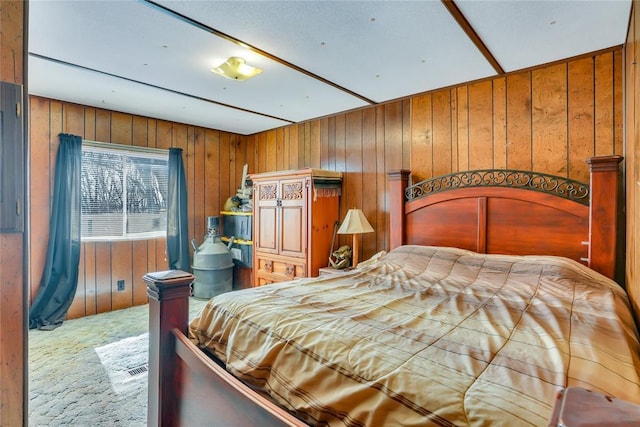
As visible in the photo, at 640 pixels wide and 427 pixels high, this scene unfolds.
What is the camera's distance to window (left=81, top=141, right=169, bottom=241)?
3773 mm

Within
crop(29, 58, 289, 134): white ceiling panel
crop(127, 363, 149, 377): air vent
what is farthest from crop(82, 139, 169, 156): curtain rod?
crop(127, 363, 149, 377): air vent

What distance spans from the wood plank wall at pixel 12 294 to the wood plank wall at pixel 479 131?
2827mm

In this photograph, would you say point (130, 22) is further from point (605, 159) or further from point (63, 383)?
point (605, 159)

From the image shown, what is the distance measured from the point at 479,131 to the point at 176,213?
3.66 metres

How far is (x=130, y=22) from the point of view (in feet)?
6.47

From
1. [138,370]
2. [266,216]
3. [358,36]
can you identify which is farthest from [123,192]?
[358,36]

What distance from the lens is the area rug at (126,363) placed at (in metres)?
2.29

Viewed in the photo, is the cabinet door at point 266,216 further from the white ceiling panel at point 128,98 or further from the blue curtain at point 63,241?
the blue curtain at point 63,241

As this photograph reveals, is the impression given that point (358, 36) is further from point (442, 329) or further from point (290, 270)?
point (290, 270)

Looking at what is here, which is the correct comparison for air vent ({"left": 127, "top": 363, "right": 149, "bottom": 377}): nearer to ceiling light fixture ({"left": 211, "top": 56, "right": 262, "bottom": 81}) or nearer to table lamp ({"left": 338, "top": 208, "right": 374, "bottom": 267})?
table lamp ({"left": 338, "top": 208, "right": 374, "bottom": 267})

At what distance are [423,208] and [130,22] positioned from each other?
2.52m

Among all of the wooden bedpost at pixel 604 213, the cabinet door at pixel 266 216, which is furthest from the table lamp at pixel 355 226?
the wooden bedpost at pixel 604 213

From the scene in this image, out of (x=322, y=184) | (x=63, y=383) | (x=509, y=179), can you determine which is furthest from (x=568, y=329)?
(x=63, y=383)

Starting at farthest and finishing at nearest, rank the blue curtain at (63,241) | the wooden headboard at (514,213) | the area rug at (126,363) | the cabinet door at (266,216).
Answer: the cabinet door at (266,216) < the blue curtain at (63,241) < the area rug at (126,363) < the wooden headboard at (514,213)
